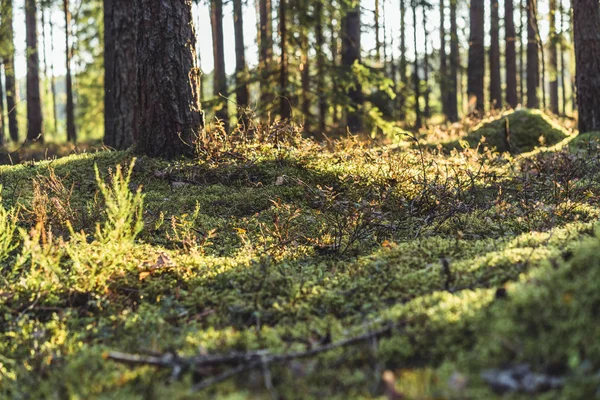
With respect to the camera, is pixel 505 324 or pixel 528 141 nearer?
pixel 505 324

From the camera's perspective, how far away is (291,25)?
11211 mm

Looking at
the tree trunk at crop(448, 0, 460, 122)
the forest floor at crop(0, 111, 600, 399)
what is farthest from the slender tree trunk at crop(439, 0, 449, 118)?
the forest floor at crop(0, 111, 600, 399)

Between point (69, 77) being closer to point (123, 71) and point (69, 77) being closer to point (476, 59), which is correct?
point (123, 71)

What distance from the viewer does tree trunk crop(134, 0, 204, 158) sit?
5988mm

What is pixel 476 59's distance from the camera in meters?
17.4

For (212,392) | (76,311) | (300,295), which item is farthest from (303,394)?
(76,311)

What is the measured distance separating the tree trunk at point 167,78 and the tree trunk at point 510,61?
1680 cm

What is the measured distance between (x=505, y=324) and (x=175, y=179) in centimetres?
445

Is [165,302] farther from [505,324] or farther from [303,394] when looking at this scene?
[505,324]

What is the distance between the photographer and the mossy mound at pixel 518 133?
1036cm

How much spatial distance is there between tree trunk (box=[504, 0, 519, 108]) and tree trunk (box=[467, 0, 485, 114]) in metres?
2.88

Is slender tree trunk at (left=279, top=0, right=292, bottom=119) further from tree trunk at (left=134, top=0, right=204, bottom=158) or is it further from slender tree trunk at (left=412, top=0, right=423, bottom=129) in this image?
slender tree trunk at (left=412, top=0, right=423, bottom=129)

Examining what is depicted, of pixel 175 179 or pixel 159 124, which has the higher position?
pixel 159 124

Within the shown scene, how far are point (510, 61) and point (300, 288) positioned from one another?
69.4 ft
